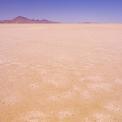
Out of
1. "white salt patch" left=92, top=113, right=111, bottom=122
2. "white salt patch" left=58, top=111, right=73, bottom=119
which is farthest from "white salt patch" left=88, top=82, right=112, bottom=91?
"white salt patch" left=58, top=111, right=73, bottom=119

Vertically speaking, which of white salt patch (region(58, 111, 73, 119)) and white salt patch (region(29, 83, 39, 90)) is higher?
white salt patch (region(58, 111, 73, 119))

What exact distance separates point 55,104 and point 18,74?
3513mm

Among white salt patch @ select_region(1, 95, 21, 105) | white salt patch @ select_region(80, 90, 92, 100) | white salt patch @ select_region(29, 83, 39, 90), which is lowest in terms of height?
Answer: white salt patch @ select_region(1, 95, 21, 105)

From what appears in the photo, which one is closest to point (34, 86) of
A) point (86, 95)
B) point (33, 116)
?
point (86, 95)

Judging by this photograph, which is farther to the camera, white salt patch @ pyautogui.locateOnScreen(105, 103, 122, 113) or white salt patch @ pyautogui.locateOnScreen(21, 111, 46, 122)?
white salt patch @ pyautogui.locateOnScreen(105, 103, 122, 113)

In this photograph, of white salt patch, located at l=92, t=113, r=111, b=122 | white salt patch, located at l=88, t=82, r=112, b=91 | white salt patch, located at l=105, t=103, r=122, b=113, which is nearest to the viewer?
white salt patch, located at l=92, t=113, r=111, b=122

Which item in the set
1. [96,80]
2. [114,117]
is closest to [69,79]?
[96,80]

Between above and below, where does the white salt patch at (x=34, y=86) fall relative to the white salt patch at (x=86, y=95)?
below

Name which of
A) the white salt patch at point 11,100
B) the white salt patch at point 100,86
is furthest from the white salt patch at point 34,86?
the white salt patch at point 100,86

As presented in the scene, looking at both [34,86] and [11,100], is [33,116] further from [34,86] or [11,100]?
[34,86]

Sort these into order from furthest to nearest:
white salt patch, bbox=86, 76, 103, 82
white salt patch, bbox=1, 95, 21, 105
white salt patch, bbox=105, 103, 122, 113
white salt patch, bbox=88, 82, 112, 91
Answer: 1. white salt patch, bbox=86, 76, 103, 82
2. white salt patch, bbox=88, 82, 112, 91
3. white salt patch, bbox=1, 95, 21, 105
4. white salt patch, bbox=105, 103, 122, 113

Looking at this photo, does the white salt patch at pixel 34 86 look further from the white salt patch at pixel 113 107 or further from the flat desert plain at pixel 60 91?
the white salt patch at pixel 113 107

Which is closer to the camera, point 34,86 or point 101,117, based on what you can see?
point 101,117

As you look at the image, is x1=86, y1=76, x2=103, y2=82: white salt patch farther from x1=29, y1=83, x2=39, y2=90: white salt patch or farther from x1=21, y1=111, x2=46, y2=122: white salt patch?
x1=21, y1=111, x2=46, y2=122: white salt patch
